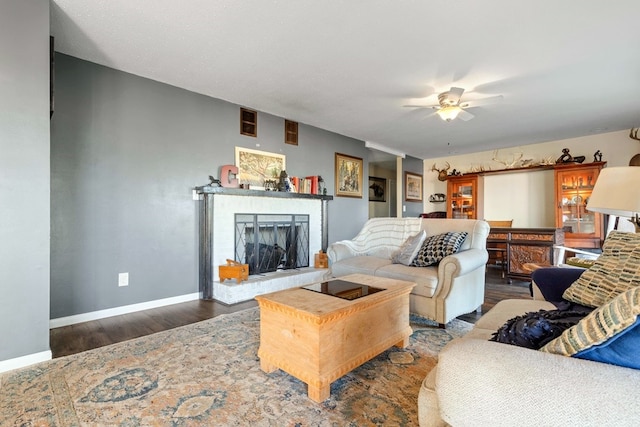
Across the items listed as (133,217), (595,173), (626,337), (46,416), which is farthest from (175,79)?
(595,173)

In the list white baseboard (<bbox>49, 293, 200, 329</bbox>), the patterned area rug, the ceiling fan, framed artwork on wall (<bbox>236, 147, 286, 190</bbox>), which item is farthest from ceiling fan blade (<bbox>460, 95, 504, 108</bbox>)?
white baseboard (<bbox>49, 293, 200, 329</bbox>)

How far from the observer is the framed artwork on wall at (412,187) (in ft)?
22.5

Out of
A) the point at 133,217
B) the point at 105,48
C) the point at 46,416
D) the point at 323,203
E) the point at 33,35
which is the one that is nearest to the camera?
the point at 46,416

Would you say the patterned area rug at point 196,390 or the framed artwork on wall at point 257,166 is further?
the framed artwork on wall at point 257,166

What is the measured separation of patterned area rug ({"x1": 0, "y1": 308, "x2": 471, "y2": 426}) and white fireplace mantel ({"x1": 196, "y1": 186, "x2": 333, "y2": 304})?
3.75ft

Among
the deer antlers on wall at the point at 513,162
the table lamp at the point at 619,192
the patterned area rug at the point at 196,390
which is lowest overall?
the patterned area rug at the point at 196,390

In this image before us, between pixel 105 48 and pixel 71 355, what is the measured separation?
2396 mm

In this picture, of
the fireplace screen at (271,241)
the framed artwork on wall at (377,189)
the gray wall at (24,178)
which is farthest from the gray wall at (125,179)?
the framed artwork on wall at (377,189)

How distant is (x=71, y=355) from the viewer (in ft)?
6.60

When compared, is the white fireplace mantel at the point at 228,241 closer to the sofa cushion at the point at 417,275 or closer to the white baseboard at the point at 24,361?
the sofa cushion at the point at 417,275

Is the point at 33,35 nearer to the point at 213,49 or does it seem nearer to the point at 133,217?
the point at 213,49

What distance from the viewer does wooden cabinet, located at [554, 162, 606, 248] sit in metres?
4.90

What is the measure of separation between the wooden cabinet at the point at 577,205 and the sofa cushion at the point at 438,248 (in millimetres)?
3392

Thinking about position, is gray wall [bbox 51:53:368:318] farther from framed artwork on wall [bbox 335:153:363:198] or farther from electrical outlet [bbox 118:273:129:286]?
framed artwork on wall [bbox 335:153:363:198]
